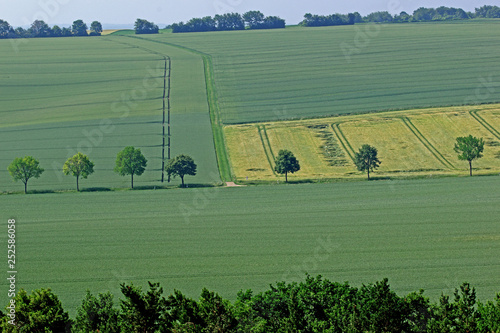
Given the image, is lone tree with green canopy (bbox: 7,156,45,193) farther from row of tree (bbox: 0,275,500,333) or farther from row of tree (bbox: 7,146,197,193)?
row of tree (bbox: 0,275,500,333)

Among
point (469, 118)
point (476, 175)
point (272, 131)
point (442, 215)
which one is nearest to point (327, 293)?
point (442, 215)

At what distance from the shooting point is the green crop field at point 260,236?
38.7 meters

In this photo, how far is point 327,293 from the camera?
1134 inches

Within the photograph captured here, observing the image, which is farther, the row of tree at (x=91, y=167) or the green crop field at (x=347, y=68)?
the green crop field at (x=347, y=68)

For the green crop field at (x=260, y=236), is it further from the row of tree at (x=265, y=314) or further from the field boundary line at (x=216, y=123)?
the field boundary line at (x=216, y=123)

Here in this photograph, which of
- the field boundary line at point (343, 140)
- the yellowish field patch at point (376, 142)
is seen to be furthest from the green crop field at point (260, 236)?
the field boundary line at point (343, 140)

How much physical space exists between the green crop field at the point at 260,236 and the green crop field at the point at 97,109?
12.3 m

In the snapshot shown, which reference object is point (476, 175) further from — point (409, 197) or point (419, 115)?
point (419, 115)

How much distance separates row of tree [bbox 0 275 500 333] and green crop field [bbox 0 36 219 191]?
4177cm

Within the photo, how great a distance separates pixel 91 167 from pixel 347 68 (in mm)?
75864

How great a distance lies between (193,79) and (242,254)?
8512cm

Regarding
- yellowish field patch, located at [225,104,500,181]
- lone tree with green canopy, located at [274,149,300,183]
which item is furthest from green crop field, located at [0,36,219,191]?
lone tree with green canopy, located at [274,149,300,183]

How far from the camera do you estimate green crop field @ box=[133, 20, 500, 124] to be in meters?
102

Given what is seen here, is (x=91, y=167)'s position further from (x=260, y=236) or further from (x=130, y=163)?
(x=260, y=236)
